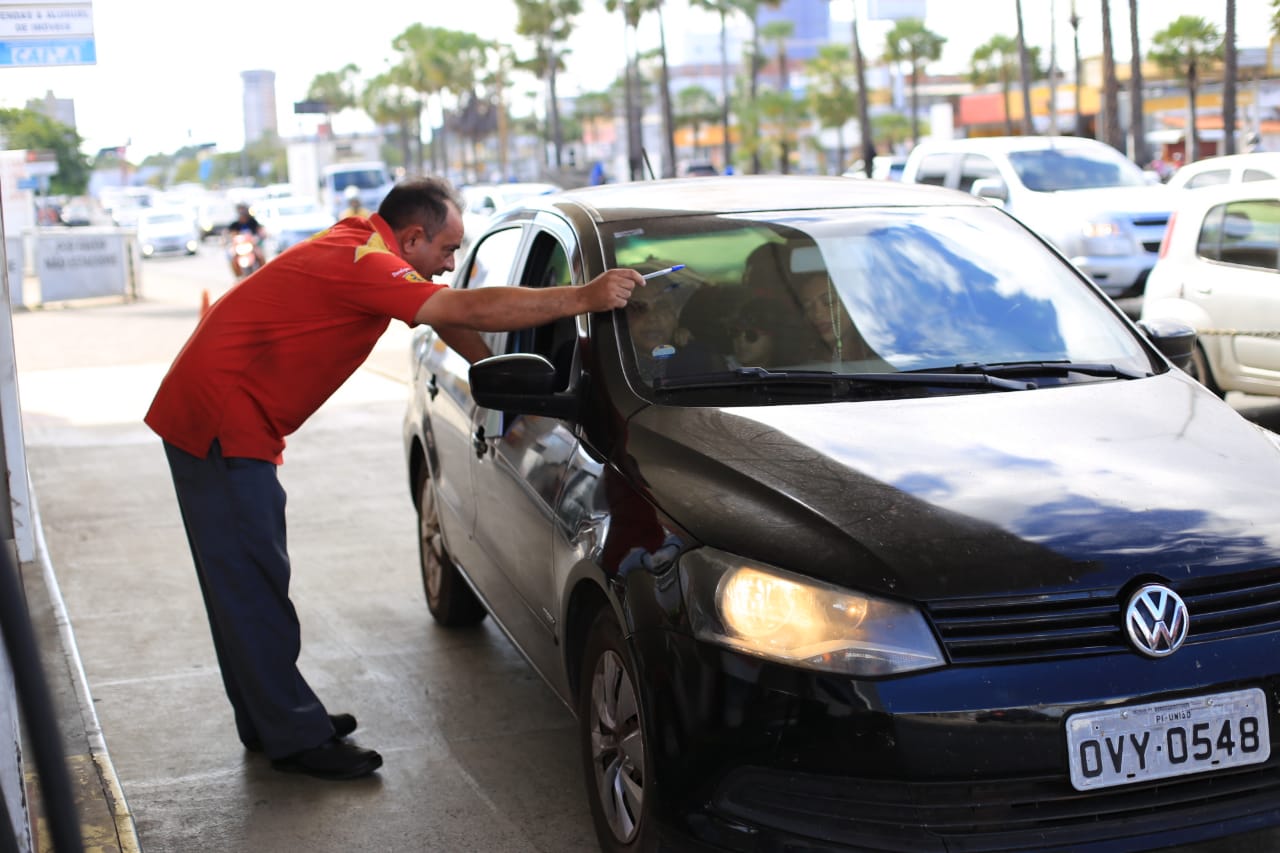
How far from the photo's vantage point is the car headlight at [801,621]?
3.00 metres

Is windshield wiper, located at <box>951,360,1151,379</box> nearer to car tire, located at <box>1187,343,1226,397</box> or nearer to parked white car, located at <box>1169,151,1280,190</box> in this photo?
car tire, located at <box>1187,343,1226,397</box>

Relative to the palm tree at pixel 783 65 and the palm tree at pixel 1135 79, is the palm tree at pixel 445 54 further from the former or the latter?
the palm tree at pixel 1135 79

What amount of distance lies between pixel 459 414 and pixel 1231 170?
1199 cm

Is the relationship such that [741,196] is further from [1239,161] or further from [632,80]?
[632,80]

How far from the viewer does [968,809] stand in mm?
2979

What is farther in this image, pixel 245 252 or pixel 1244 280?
pixel 245 252

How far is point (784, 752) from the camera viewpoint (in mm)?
3037

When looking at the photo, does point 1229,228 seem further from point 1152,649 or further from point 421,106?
point 421,106

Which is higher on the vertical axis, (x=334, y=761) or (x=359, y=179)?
(x=359, y=179)

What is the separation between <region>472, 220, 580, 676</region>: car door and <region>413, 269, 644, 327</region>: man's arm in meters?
0.18

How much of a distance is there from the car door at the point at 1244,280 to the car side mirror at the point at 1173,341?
4.48 m

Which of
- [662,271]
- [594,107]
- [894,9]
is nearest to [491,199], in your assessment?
[894,9]

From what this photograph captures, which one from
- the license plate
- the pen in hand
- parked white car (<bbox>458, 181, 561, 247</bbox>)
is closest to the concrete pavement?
the license plate

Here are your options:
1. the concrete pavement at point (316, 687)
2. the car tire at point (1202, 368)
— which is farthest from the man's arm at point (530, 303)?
the car tire at point (1202, 368)
